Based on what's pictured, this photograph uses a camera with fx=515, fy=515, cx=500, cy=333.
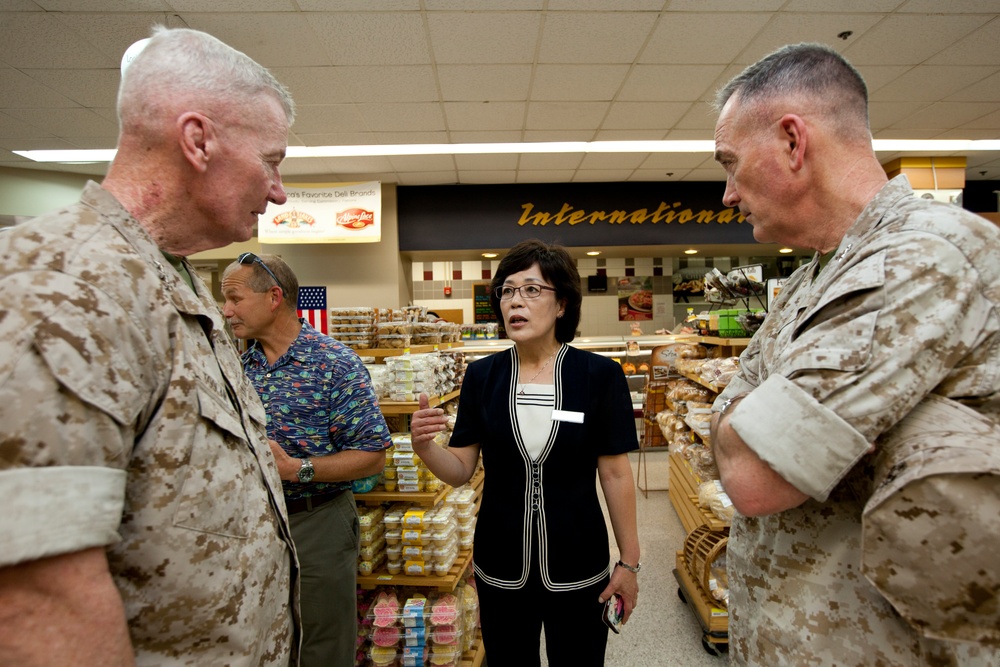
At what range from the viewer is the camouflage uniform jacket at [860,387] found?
0.75 m

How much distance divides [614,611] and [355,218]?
618cm

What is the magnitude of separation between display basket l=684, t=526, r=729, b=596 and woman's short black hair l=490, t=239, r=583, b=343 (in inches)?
69.5

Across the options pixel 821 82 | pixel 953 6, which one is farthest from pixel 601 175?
pixel 821 82

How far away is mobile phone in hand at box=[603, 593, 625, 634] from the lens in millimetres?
1783

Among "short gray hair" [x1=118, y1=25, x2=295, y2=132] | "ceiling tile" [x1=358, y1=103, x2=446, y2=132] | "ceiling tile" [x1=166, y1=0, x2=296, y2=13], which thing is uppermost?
"ceiling tile" [x1=358, y1=103, x2=446, y2=132]

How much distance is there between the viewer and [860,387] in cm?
76

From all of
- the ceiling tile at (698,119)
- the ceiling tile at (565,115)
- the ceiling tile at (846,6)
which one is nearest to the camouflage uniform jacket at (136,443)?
the ceiling tile at (846,6)

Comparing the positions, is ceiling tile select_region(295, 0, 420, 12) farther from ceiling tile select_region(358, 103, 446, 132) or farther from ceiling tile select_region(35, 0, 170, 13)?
ceiling tile select_region(358, 103, 446, 132)

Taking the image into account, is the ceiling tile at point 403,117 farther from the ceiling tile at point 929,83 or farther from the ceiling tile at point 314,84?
the ceiling tile at point 929,83

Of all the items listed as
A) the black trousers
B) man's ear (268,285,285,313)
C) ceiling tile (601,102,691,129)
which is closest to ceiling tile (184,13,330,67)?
man's ear (268,285,285,313)

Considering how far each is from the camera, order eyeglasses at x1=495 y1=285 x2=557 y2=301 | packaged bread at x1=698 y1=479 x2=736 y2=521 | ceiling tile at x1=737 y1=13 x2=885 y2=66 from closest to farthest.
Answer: eyeglasses at x1=495 y1=285 x2=557 y2=301 < packaged bread at x1=698 y1=479 x2=736 y2=521 < ceiling tile at x1=737 y1=13 x2=885 y2=66

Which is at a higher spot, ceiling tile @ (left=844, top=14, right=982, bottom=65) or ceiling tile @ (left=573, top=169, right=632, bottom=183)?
ceiling tile @ (left=573, top=169, right=632, bottom=183)

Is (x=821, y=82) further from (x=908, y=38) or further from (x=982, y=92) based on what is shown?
(x=982, y=92)

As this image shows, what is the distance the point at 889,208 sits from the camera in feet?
3.04
